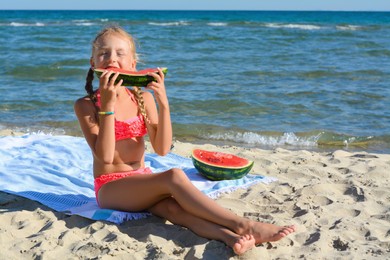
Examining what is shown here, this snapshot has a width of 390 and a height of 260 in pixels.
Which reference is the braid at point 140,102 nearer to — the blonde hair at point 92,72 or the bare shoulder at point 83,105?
the blonde hair at point 92,72

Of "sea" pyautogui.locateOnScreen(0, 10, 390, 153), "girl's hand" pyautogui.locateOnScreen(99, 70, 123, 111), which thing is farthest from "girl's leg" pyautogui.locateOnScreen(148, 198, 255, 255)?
"sea" pyautogui.locateOnScreen(0, 10, 390, 153)

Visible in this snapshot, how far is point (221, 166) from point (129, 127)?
1.24m

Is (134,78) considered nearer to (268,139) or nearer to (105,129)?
(105,129)

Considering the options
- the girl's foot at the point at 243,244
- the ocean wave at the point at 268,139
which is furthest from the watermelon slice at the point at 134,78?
the ocean wave at the point at 268,139

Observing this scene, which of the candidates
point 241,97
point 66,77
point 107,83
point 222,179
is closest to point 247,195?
point 222,179

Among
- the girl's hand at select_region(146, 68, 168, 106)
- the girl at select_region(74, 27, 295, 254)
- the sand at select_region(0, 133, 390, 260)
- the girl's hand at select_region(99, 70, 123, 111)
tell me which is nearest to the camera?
the sand at select_region(0, 133, 390, 260)

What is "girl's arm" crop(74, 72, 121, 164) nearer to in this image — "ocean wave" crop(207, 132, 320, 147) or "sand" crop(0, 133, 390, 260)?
"sand" crop(0, 133, 390, 260)

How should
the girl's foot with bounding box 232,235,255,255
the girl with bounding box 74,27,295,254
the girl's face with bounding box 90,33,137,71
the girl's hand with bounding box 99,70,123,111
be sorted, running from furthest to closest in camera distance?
the girl's face with bounding box 90,33,137,71 → the girl's hand with bounding box 99,70,123,111 → the girl with bounding box 74,27,295,254 → the girl's foot with bounding box 232,235,255,255

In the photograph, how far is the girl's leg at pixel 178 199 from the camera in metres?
3.93

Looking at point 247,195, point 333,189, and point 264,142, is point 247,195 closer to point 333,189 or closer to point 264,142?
point 333,189

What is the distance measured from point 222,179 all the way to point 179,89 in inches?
220

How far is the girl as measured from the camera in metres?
3.98

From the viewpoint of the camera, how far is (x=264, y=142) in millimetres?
7914

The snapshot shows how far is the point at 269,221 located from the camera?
441 centimetres
